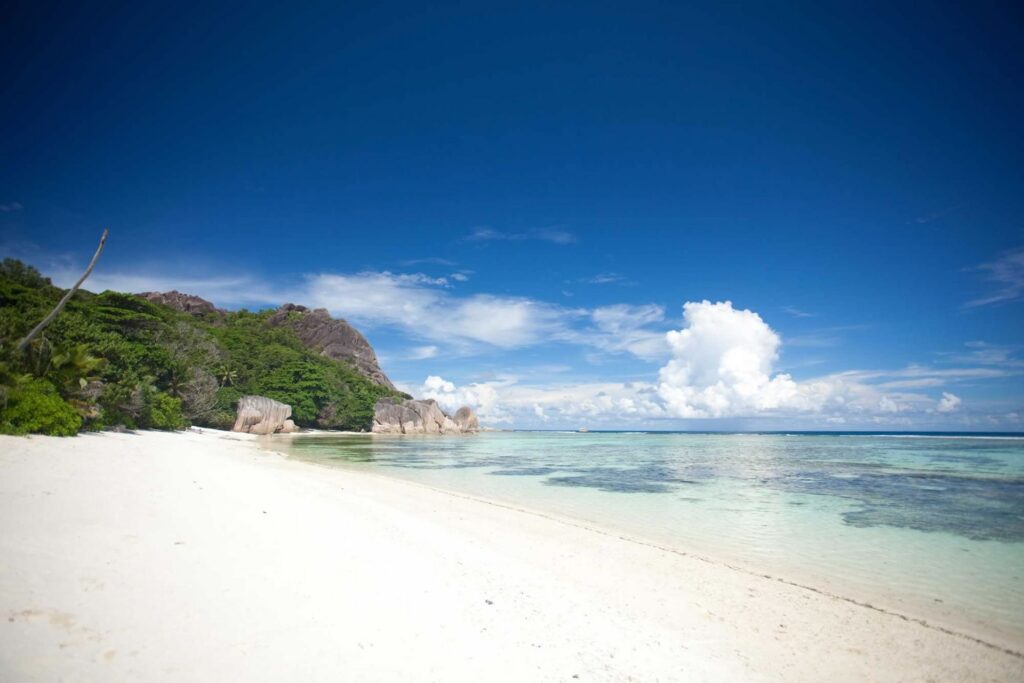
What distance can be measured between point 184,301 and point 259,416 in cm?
6701

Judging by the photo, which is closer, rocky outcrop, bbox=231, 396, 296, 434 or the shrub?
the shrub

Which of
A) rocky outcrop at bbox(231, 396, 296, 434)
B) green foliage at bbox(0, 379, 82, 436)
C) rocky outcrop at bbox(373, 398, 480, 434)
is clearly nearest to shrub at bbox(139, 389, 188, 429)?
green foliage at bbox(0, 379, 82, 436)

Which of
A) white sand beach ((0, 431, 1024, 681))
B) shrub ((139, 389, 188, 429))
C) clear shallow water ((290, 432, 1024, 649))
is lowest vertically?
clear shallow water ((290, 432, 1024, 649))

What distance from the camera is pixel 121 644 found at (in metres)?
3.60

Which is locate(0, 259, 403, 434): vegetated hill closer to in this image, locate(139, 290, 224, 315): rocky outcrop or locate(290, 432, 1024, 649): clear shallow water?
locate(290, 432, 1024, 649): clear shallow water

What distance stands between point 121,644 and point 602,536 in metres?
9.67

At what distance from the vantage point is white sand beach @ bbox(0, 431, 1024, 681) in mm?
3811

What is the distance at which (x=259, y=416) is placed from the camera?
52.5 metres

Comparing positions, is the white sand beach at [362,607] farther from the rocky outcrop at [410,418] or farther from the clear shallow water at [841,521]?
the rocky outcrop at [410,418]

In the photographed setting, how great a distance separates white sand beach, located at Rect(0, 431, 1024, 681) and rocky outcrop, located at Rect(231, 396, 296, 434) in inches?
1825

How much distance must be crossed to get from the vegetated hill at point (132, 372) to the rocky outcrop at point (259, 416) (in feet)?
4.33

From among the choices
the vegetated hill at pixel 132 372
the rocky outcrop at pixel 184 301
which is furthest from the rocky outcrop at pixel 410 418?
the rocky outcrop at pixel 184 301

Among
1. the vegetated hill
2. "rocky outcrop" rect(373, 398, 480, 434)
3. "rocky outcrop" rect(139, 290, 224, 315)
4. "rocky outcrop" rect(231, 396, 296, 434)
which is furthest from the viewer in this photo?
"rocky outcrop" rect(139, 290, 224, 315)

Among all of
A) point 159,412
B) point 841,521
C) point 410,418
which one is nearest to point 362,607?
point 841,521
